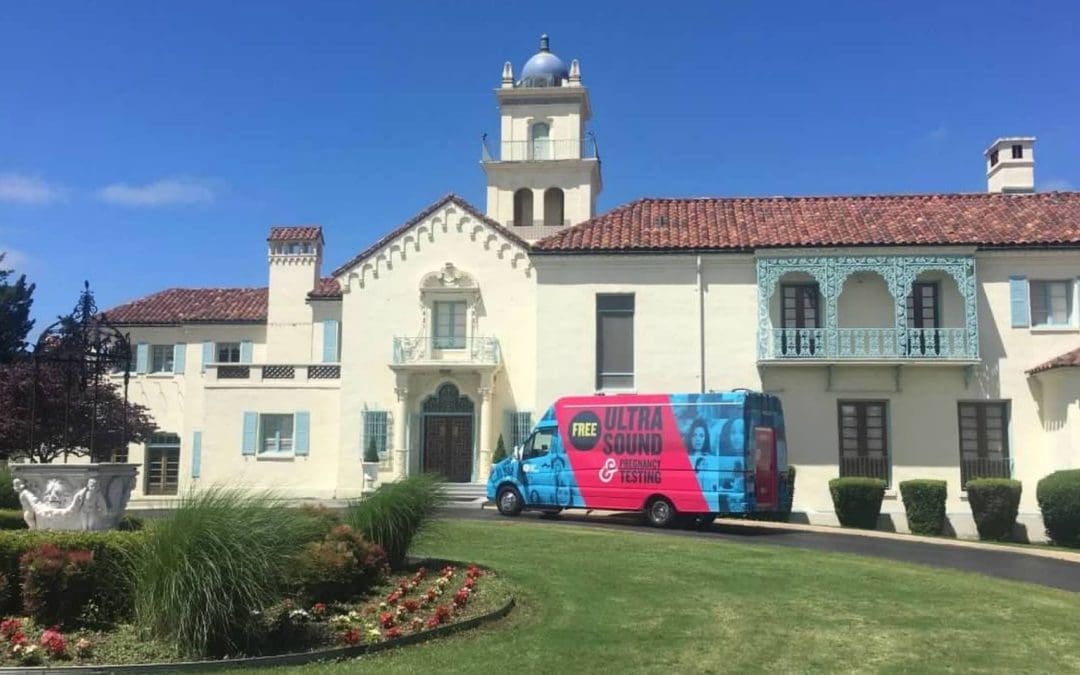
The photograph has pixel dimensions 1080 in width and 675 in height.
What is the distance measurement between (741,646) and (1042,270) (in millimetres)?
22500

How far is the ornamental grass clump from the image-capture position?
8070 millimetres

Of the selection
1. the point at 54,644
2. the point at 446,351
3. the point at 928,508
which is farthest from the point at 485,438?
the point at 54,644

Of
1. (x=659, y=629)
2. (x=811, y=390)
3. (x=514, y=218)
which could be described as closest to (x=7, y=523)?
(x=659, y=629)

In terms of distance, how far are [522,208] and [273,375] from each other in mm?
15356

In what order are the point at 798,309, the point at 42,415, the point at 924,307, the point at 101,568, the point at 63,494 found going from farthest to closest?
the point at 798,309 < the point at 924,307 < the point at 42,415 < the point at 63,494 < the point at 101,568

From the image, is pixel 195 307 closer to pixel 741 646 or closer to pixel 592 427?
pixel 592 427

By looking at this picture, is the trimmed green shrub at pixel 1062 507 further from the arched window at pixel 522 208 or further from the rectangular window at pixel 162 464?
the rectangular window at pixel 162 464

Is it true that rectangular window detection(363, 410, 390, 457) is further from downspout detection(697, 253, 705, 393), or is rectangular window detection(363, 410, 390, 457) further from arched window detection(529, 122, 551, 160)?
A: arched window detection(529, 122, 551, 160)

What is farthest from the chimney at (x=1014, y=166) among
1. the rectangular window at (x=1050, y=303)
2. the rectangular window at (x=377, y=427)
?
the rectangular window at (x=377, y=427)

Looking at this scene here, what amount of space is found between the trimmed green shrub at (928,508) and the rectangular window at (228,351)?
2621 cm

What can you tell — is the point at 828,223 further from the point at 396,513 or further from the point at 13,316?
the point at 13,316

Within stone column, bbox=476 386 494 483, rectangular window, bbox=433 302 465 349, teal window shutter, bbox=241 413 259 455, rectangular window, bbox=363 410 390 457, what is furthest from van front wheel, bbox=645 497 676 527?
teal window shutter, bbox=241 413 259 455

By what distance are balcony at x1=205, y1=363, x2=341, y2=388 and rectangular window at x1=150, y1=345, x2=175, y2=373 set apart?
7095 mm

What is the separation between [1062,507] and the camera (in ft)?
72.4
